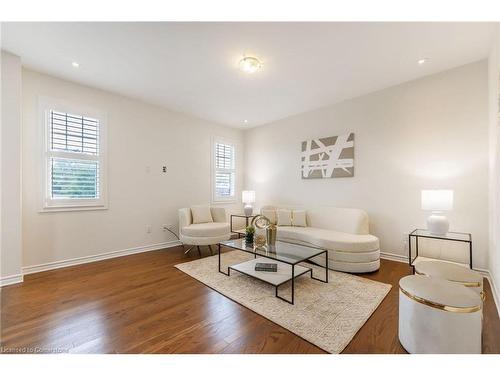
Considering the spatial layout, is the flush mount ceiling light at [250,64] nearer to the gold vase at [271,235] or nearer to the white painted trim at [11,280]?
the gold vase at [271,235]

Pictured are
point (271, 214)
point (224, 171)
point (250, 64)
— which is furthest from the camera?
point (224, 171)

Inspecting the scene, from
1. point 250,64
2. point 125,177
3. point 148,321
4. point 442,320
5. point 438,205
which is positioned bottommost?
point 148,321

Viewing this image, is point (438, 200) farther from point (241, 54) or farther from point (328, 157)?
point (241, 54)

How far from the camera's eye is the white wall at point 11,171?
2.42 meters

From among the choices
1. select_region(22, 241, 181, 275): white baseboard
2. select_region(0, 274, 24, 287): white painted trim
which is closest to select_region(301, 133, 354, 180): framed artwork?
select_region(22, 241, 181, 275): white baseboard

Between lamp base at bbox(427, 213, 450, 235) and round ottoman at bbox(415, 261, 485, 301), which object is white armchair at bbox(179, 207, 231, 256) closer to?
round ottoman at bbox(415, 261, 485, 301)

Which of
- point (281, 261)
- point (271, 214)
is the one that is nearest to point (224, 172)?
point (271, 214)

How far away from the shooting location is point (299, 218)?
12.8 feet

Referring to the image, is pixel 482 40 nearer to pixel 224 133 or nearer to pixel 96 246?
pixel 224 133

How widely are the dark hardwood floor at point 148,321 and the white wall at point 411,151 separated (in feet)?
3.44

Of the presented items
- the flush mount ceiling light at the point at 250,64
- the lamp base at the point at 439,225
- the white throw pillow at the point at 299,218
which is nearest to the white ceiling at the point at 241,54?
the flush mount ceiling light at the point at 250,64

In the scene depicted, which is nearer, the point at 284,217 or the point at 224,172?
the point at 284,217

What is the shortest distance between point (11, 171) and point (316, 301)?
3.57m

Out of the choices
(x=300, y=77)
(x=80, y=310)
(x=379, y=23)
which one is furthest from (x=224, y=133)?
(x=80, y=310)
